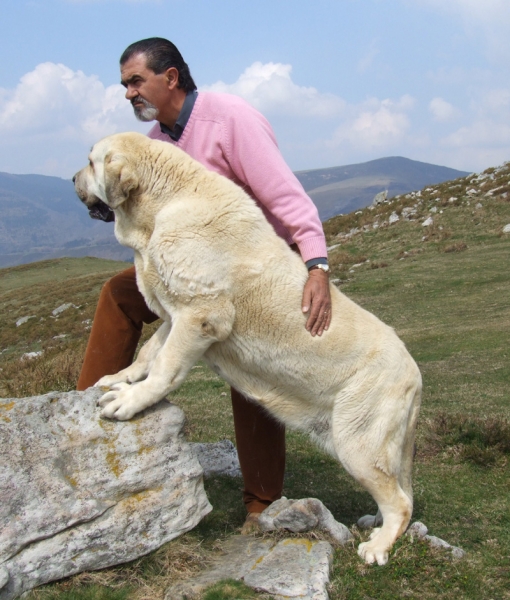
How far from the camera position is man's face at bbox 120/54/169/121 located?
402 centimetres

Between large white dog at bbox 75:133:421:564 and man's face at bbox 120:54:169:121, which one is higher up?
man's face at bbox 120:54:169:121

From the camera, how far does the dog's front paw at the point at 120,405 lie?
12.4ft

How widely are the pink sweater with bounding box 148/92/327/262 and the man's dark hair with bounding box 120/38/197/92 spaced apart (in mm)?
247

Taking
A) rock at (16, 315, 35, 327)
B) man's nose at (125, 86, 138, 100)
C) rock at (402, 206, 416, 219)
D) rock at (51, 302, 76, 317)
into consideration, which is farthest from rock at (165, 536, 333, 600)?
rock at (402, 206, 416, 219)

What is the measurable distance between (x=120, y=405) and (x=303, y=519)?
4.47 ft

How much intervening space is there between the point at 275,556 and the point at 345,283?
16.3m

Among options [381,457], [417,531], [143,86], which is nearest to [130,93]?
[143,86]

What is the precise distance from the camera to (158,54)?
4.02 metres

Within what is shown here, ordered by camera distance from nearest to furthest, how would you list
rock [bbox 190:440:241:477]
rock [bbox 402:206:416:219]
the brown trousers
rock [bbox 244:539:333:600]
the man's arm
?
rock [bbox 244:539:333:600] → the man's arm → the brown trousers → rock [bbox 190:440:241:477] → rock [bbox 402:206:416:219]

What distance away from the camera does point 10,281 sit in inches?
1630

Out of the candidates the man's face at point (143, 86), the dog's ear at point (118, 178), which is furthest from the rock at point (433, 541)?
the man's face at point (143, 86)

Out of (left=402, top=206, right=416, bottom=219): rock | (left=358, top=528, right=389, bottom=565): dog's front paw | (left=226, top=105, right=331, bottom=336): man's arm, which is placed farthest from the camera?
(left=402, top=206, right=416, bottom=219): rock

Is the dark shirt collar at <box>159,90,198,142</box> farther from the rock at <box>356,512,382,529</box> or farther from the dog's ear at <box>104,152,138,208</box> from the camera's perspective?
the rock at <box>356,512,382,529</box>

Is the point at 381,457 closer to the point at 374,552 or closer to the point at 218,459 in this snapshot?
the point at 374,552
